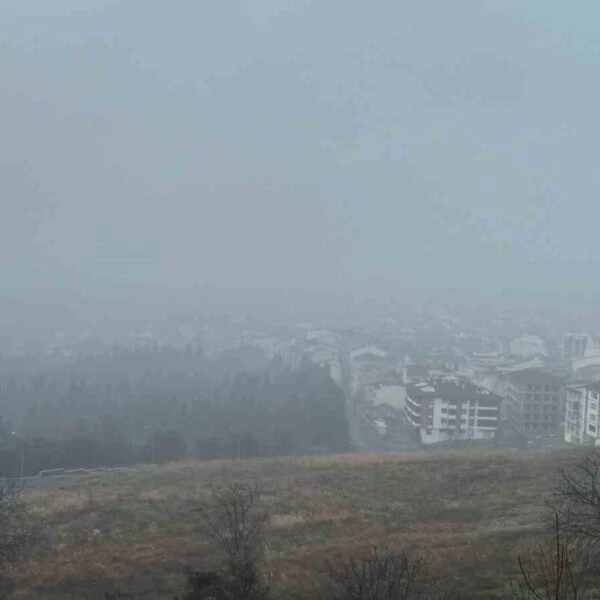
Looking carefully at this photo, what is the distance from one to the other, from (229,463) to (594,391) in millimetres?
17010

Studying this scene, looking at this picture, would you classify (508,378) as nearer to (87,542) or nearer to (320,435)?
(320,435)

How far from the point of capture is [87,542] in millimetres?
11422

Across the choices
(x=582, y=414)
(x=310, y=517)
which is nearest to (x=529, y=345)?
(x=582, y=414)

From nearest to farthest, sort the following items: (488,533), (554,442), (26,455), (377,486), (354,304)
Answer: (488,533) < (377,486) < (26,455) < (554,442) < (354,304)

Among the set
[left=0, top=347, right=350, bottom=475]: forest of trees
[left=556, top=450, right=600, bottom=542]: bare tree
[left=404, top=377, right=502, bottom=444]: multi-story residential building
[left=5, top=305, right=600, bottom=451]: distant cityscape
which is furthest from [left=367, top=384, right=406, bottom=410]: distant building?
[left=556, top=450, right=600, bottom=542]: bare tree

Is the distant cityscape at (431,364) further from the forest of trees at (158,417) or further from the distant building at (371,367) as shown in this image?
the forest of trees at (158,417)

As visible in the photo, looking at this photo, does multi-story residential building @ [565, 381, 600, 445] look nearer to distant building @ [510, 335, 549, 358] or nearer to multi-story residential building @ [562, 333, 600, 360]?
multi-story residential building @ [562, 333, 600, 360]

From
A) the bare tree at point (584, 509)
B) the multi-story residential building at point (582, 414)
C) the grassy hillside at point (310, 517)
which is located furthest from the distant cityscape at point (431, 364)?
the bare tree at point (584, 509)

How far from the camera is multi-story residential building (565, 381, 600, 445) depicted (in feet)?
98.5

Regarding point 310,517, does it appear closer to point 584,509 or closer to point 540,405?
point 584,509

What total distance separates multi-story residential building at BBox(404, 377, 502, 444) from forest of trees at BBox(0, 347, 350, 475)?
12.6 feet

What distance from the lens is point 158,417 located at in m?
31.2

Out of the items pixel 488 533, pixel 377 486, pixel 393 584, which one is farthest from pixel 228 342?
pixel 393 584

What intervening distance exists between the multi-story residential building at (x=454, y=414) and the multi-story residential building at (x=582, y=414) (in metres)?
3.25
